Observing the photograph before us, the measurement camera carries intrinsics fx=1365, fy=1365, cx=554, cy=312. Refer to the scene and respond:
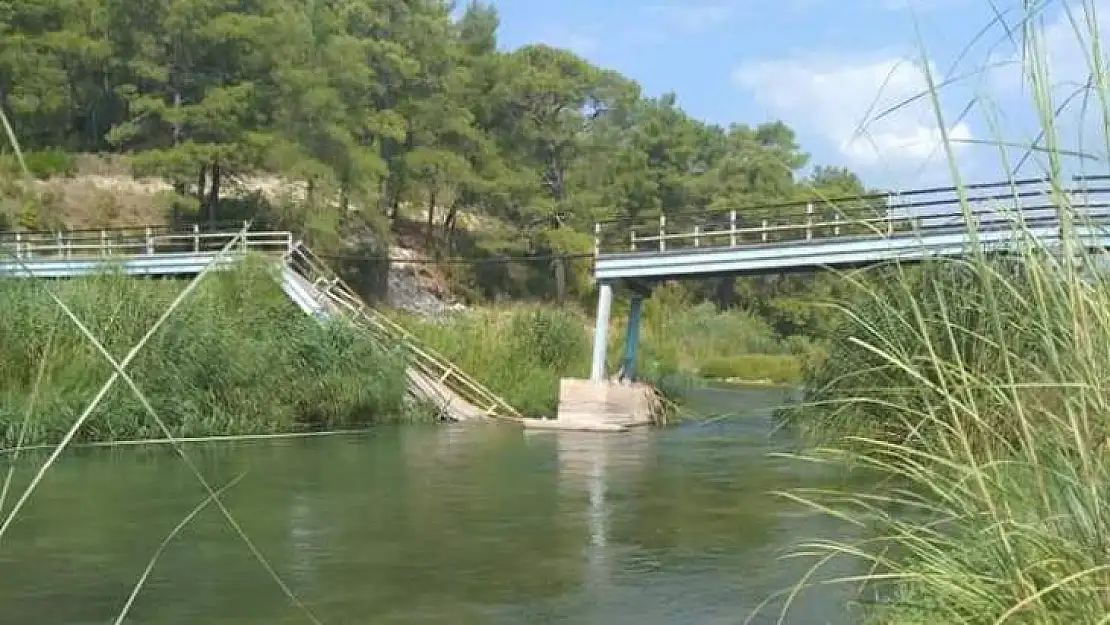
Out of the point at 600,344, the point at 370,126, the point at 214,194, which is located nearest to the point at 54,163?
the point at 214,194

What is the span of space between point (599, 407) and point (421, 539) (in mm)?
11844

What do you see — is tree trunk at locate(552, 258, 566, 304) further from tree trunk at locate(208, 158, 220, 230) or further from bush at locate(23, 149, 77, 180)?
bush at locate(23, 149, 77, 180)

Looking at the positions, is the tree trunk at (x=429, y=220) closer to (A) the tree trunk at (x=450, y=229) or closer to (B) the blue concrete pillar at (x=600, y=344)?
(A) the tree trunk at (x=450, y=229)

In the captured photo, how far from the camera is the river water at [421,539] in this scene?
769 centimetres

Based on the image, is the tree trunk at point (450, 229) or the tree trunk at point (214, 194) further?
the tree trunk at point (450, 229)

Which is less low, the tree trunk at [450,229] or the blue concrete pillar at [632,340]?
the tree trunk at [450,229]

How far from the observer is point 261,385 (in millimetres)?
19375

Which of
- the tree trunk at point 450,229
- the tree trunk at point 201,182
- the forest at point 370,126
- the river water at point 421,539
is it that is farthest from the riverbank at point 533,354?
the tree trunk at point 450,229

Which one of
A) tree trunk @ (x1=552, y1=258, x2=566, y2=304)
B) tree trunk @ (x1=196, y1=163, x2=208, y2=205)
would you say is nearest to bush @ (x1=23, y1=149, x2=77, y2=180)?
tree trunk @ (x1=196, y1=163, x2=208, y2=205)

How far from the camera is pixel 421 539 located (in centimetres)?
1019

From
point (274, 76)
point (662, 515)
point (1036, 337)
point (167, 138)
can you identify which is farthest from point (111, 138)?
point (1036, 337)

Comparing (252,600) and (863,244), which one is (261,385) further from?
(252,600)

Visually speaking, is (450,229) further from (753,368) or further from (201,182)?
(753,368)

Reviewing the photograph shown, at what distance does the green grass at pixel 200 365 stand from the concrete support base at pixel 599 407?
2.60 meters
